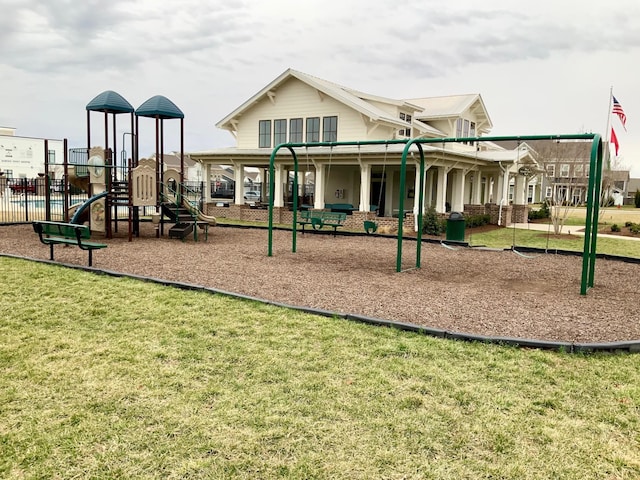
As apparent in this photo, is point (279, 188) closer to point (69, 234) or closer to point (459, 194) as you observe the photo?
point (459, 194)

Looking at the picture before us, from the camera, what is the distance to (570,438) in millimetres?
3514

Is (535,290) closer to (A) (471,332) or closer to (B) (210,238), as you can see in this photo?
(A) (471,332)

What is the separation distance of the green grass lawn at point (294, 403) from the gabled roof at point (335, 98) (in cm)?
1843

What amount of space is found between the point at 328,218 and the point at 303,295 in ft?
31.8

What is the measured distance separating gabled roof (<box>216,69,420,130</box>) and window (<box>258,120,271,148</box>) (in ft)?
3.77

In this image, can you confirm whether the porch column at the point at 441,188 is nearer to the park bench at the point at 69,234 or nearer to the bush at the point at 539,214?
the bush at the point at 539,214

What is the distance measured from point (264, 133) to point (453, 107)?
10823 millimetres

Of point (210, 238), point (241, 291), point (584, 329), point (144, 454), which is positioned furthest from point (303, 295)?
point (210, 238)

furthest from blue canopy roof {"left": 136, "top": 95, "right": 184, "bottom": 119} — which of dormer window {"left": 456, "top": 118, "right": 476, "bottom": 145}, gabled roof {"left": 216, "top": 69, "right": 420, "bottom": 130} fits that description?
dormer window {"left": 456, "top": 118, "right": 476, "bottom": 145}

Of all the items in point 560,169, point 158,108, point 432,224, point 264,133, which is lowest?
point 432,224

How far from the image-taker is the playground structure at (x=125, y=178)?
1459 centimetres

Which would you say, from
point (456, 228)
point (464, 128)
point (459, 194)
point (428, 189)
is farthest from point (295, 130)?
point (456, 228)

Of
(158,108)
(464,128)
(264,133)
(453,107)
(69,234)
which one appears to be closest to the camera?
(69,234)

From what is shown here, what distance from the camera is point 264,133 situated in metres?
26.7
